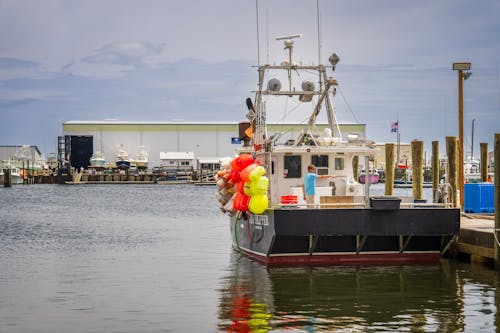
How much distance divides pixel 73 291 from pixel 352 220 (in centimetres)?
770

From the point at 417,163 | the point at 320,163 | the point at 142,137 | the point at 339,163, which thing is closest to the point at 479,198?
the point at 417,163

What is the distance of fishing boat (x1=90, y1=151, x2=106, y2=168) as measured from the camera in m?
142

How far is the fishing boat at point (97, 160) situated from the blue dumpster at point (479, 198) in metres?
114

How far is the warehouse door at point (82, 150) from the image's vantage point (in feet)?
475

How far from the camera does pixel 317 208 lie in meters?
23.1

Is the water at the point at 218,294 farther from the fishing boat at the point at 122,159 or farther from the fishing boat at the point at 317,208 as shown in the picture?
the fishing boat at the point at 122,159

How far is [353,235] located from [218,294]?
13.7 feet

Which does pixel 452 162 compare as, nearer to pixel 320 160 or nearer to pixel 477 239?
pixel 477 239

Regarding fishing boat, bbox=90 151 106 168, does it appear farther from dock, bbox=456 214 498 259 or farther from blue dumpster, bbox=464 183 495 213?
dock, bbox=456 214 498 259

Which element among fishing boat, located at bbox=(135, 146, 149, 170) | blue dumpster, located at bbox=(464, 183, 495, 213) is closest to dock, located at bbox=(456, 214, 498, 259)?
blue dumpster, located at bbox=(464, 183, 495, 213)

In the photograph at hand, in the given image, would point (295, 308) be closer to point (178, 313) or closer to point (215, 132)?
point (178, 313)

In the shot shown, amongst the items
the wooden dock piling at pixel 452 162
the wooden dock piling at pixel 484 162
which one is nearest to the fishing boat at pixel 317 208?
the wooden dock piling at pixel 452 162

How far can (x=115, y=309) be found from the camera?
771 inches

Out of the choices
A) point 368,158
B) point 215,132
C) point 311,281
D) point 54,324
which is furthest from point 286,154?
point 215,132
